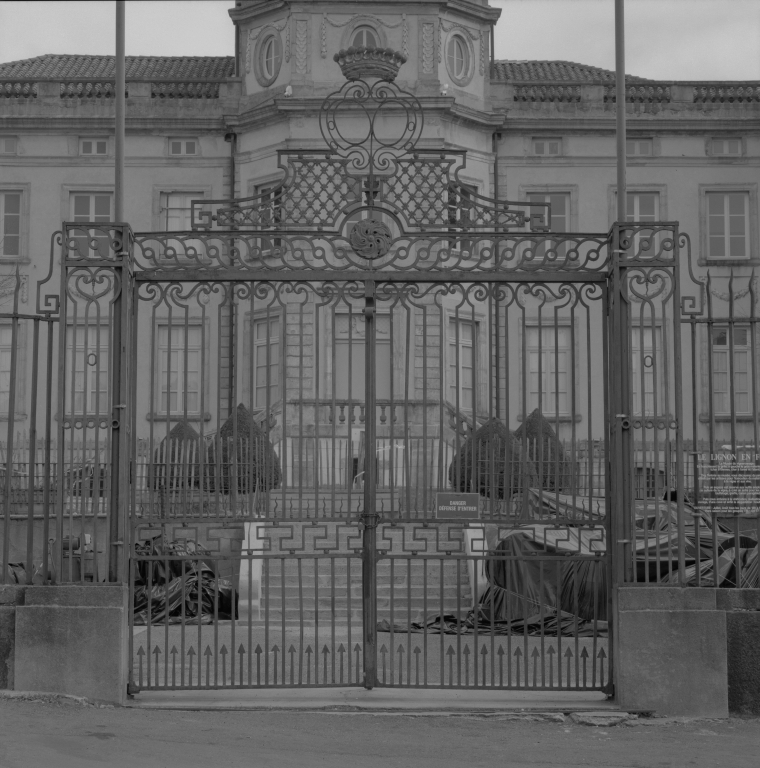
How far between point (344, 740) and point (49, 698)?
2215 millimetres

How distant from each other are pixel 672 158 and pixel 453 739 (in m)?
23.7

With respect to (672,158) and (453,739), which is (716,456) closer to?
(453,739)

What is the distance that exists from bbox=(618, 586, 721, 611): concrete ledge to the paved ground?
799mm

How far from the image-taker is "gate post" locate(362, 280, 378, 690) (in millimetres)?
9703

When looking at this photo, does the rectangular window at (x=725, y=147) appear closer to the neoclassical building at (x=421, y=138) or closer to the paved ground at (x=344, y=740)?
the neoclassical building at (x=421, y=138)

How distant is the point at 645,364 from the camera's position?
10.0 meters

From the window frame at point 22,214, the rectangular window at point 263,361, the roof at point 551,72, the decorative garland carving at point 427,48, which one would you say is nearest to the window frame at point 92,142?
the window frame at point 22,214

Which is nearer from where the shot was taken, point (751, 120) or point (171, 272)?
point (171, 272)

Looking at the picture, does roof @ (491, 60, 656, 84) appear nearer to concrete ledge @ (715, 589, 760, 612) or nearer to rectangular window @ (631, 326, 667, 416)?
rectangular window @ (631, 326, 667, 416)

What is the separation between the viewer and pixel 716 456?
9750 millimetres

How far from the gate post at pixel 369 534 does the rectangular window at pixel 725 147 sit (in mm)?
22340

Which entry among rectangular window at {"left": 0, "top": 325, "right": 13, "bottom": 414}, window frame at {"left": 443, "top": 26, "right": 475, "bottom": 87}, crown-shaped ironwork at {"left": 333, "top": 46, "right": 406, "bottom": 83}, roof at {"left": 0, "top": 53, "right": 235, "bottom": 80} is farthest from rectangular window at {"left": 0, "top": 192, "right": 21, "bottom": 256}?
crown-shaped ironwork at {"left": 333, "top": 46, "right": 406, "bottom": 83}

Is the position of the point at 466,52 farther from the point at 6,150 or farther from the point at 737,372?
the point at 6,150

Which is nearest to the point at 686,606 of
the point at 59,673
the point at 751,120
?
the point at 59,673
